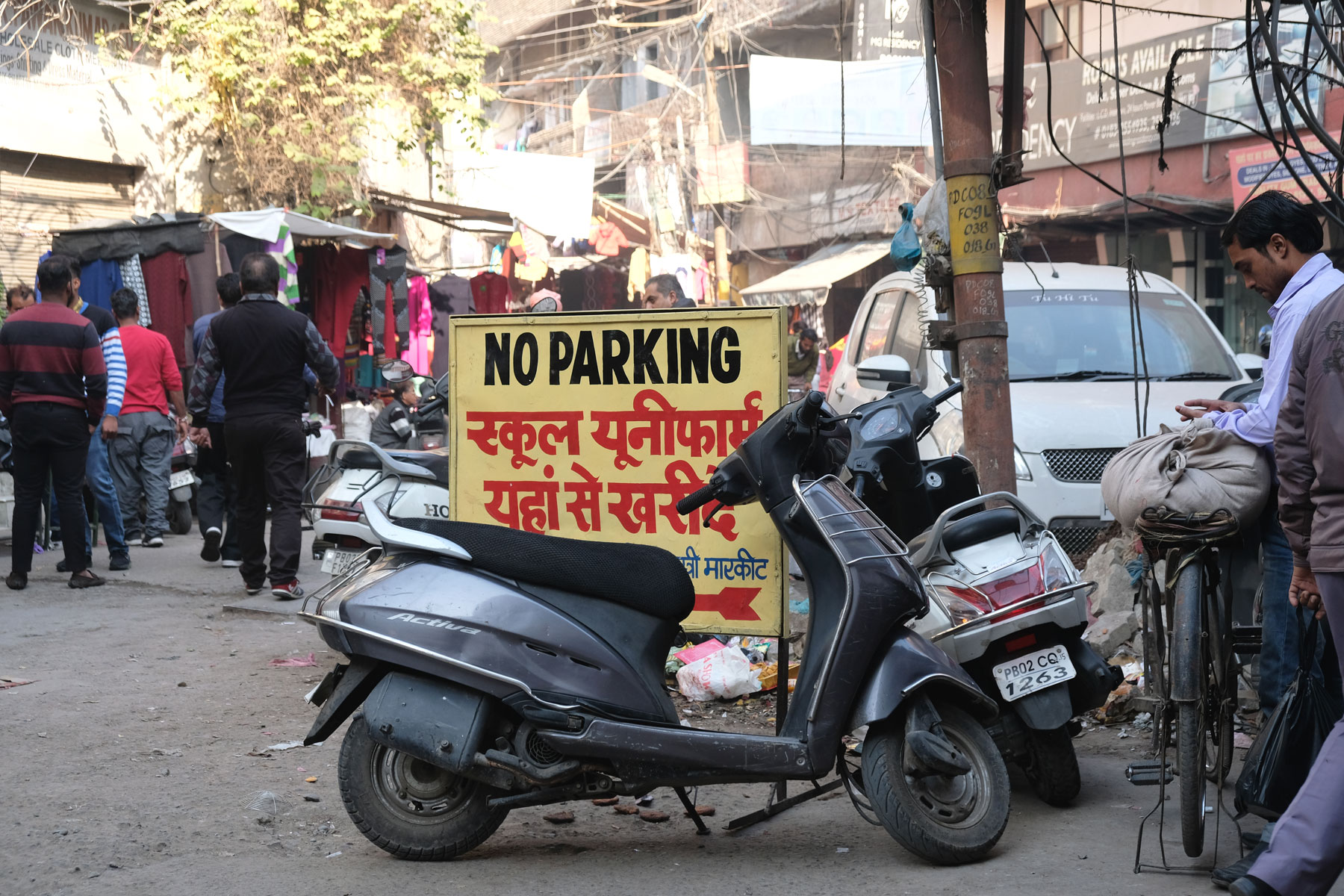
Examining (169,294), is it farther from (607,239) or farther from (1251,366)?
(607,239)

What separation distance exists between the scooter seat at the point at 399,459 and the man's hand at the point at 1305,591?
409 centimetres

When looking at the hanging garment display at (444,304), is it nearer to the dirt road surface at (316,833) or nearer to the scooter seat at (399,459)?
the scooter seat at (399,459)

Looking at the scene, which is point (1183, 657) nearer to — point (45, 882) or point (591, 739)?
point (591, 739)

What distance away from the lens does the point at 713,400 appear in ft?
14.5

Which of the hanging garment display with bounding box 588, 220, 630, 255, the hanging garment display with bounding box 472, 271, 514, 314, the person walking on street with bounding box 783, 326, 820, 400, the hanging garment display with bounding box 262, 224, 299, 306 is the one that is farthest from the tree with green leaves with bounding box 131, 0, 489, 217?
the hanging garment display with bounding box 588, 220, 630, 255

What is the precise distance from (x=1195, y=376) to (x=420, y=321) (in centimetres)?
980

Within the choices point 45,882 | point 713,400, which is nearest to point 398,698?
point 45,882

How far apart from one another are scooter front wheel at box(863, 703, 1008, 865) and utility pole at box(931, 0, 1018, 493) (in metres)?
1.88

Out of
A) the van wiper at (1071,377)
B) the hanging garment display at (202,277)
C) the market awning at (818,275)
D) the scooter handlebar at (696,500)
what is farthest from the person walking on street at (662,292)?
the market awning at (818,275)

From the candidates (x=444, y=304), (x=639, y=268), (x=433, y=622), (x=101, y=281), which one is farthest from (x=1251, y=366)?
(x=639, y=268)

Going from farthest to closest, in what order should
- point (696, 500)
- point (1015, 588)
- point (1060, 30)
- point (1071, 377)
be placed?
1. point (1060, 30)
2. point (1071, 377)
3. point (1015, 588)
4. point (696, 500)

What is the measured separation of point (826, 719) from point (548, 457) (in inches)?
60.5

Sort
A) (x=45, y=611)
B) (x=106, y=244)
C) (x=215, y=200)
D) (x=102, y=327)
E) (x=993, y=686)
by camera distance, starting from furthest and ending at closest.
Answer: (x=215, y=200), (x=106, y=244), (x=102, y=327), (x=45, y=611), (x=993, y=686)

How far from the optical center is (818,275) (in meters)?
23.6
